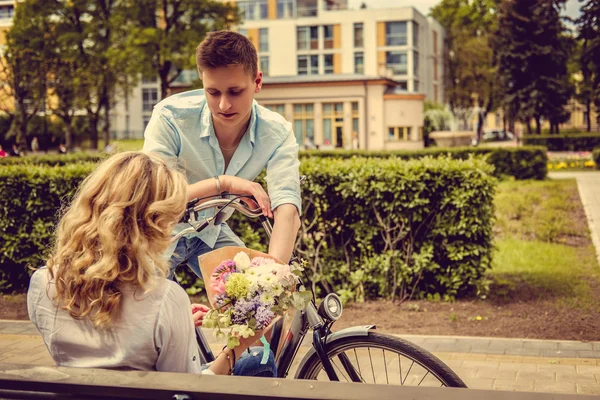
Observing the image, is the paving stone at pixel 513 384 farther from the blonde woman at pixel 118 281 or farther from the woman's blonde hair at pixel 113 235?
the woman's blonde hair at pixel 113 235

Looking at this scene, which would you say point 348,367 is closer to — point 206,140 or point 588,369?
point 206,140

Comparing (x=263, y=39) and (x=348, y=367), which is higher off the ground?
(x=263, y=39)

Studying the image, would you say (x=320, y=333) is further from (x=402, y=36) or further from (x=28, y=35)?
(x=402, y=36)

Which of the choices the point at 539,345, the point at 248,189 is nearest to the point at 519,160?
the point at 539,345

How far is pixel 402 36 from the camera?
7188 cm

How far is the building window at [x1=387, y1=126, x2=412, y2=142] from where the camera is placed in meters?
54.9

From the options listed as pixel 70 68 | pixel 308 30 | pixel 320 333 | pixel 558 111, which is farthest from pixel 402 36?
pixel 320 333

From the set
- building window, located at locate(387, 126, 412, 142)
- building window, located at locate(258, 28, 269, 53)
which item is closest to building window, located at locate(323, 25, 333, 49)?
building window, located at locate(258, 28, 269, 53)

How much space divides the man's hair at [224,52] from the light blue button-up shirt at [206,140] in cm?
37

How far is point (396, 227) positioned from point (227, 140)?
3.86 metres

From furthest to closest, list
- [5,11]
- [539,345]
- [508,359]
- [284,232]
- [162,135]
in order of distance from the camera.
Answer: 1. [5,11]
2. [539,345]
3. [508,359]
4. [162,135]
5. [284,232]

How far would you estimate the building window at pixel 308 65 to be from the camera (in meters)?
71.9

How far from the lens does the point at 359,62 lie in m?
72.4

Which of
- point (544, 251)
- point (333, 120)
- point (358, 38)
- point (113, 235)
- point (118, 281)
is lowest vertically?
point (544, 251)
